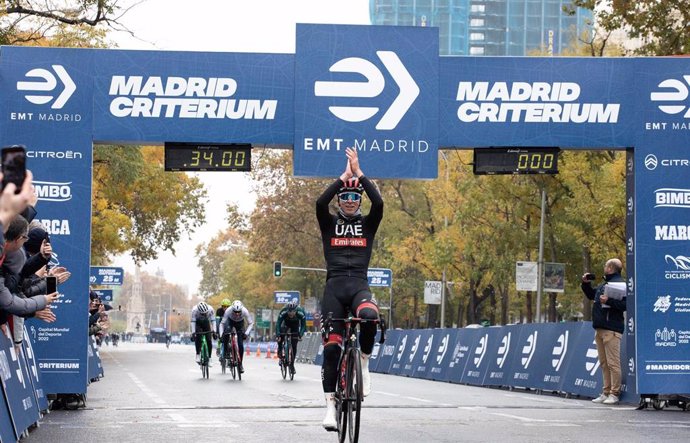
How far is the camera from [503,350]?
2720cm

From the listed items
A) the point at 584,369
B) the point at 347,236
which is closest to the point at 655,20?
the point at 584,369

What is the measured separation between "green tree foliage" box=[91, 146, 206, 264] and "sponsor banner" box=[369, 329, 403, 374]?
10.5 metres

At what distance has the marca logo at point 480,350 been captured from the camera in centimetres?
2847

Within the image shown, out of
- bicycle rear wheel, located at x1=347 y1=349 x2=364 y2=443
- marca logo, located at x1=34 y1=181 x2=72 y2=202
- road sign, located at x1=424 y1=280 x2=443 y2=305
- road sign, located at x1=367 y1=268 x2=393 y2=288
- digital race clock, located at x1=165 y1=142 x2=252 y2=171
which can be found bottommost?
bicycle rear wheel, located at x1=347 y1=349 x2=364 y2=443

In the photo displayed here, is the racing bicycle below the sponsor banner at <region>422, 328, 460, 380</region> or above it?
above

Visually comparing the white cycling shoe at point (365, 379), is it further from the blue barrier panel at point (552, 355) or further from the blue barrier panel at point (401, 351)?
the blue barrier panel at point (401, 351)

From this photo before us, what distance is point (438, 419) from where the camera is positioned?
50.8 ft

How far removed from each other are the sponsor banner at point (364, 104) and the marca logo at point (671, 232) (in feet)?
10.9

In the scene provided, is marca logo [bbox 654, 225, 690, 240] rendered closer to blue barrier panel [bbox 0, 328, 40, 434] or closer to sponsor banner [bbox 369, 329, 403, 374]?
blue barrier panel [bbox 0, 328, 40, 434]

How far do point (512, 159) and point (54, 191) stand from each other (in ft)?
22.2

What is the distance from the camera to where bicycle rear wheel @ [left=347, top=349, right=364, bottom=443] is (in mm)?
11039

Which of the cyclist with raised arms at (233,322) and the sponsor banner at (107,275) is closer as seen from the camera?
the cyclist with raised arms at (233,322)

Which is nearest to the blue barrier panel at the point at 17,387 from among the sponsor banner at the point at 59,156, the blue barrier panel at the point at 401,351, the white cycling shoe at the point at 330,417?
the white cycling shoe at the point at 330,417

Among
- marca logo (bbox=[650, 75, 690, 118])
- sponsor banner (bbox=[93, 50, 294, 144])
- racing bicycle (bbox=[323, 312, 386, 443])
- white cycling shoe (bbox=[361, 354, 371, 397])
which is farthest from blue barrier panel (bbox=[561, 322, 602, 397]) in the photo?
racing bicycle (bbox=[323, 312, 386, 443])
